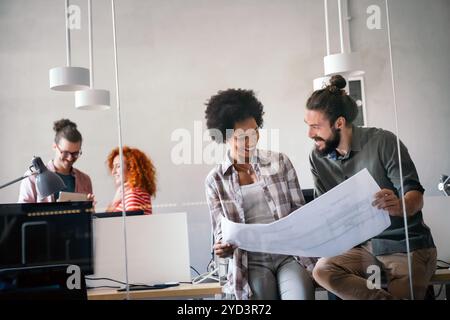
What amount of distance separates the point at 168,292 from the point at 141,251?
19 cm

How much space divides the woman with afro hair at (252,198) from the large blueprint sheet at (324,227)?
0.03 m

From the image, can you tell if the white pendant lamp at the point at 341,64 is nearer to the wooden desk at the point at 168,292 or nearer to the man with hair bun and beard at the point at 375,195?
the man with hair bun and beard at the point at 375,195

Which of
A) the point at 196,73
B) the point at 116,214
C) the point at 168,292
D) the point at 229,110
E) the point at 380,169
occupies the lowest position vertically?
the point at 168,292

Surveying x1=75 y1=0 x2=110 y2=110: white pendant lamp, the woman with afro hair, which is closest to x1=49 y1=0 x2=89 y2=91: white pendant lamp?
x1=75 y1=0 x2=110 y2=110: white pendant lamp

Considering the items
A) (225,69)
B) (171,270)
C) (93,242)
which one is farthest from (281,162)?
(93,242)

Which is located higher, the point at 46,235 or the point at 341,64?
the point at 341,64

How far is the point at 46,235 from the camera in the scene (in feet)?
8.29

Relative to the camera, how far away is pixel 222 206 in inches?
97.9

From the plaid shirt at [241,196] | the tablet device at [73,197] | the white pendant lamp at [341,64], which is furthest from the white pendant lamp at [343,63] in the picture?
the tablet device at [73,197]

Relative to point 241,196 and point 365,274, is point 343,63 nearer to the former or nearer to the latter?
point 241,196

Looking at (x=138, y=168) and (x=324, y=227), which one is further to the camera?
(x=138, y=168)

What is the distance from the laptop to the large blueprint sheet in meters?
0.21

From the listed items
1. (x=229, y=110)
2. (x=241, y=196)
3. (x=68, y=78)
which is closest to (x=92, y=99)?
(x=68, y=78)

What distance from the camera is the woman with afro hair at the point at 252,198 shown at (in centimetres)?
246
